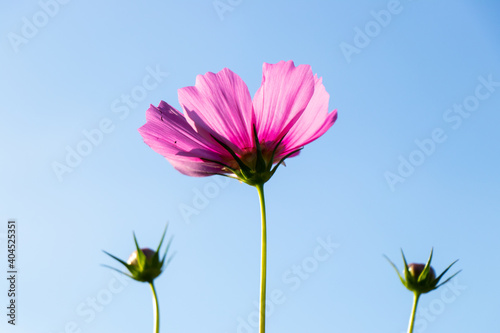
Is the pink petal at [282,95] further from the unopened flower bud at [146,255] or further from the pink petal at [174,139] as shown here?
the unopened flower bud at [146,255]

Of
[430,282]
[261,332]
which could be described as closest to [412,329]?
[261,332]

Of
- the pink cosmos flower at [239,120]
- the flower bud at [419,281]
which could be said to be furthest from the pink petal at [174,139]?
the flower bud at [419,281]

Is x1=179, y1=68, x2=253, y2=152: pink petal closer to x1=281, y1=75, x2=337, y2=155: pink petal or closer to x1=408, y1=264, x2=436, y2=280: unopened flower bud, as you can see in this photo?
x1=281, y1=75, x2=337, y2=155: pink petal

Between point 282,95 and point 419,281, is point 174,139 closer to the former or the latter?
point 282,95

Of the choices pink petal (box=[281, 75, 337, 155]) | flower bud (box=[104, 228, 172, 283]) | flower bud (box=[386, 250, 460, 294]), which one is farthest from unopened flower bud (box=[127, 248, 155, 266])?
flower bud (box=[386, 250, 460, 294])

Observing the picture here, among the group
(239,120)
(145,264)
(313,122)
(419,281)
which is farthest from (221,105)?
(419,281)

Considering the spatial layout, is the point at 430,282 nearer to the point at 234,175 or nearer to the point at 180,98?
the point at 234,175

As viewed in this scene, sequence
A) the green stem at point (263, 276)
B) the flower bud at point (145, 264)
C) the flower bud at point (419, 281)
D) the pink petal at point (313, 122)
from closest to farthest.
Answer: the green stem at point (263, 276) → the pink petal at point (313, 122) → the flower bud at point (145, 264) → the flower bud at point (419, 281)
